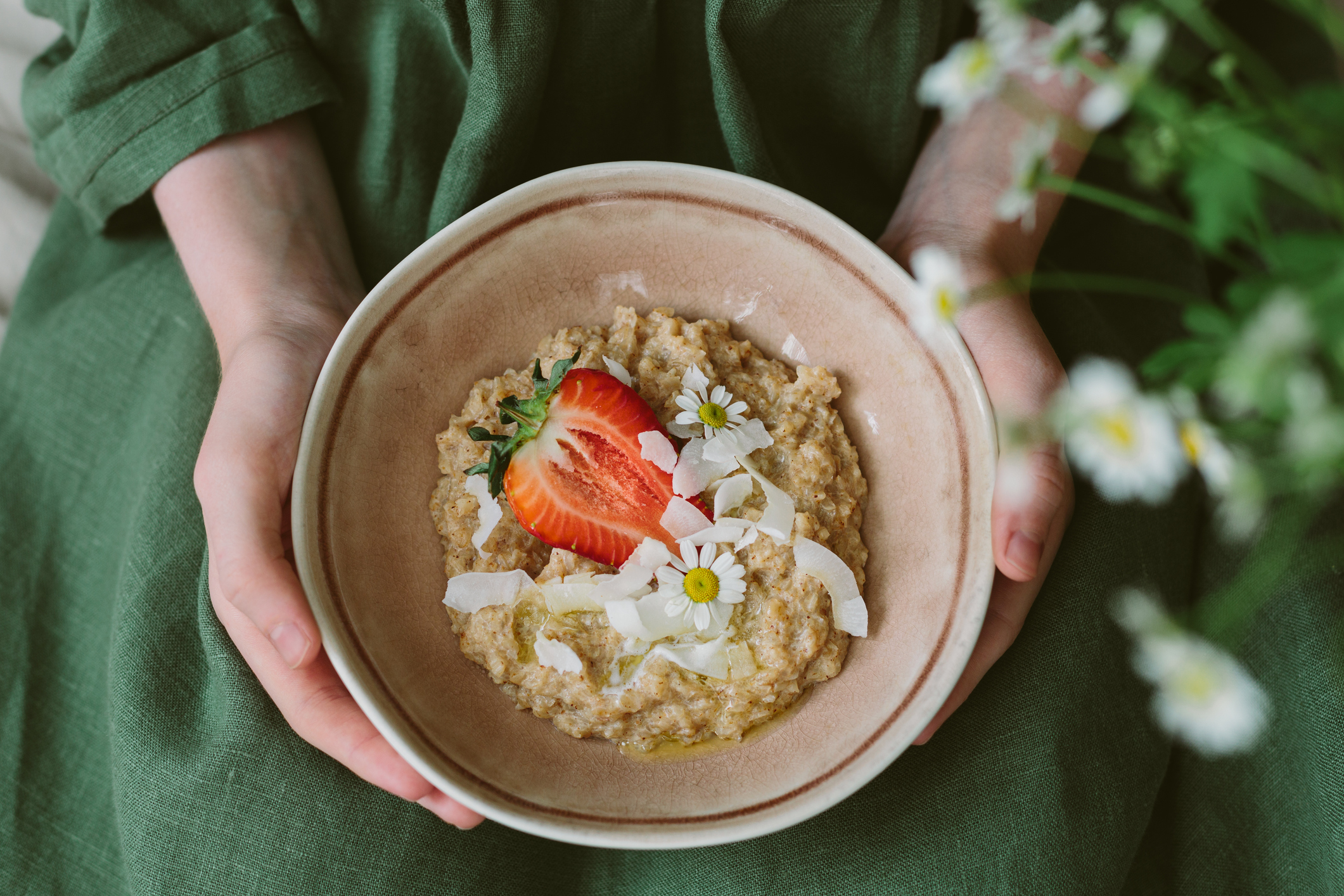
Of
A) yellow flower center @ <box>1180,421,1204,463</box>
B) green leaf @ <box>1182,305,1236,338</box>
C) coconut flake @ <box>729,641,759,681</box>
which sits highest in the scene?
green leaf @ <box>1182,305,1236,338</box>

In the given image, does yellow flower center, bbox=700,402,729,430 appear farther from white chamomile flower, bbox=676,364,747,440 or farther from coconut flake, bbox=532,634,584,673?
coconut flake, bbox=532,634,584,673

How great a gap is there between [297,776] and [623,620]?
1.79 ft

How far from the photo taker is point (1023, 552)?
107 centimetres

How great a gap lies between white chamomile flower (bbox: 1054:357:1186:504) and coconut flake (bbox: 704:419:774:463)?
0.70m

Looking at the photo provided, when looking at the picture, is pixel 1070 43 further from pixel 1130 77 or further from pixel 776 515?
pixel 776 515

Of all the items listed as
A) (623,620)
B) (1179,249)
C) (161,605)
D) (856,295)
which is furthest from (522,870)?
(1179,249)

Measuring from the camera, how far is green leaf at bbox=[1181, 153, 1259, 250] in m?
0.49

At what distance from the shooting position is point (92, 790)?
4.78ft

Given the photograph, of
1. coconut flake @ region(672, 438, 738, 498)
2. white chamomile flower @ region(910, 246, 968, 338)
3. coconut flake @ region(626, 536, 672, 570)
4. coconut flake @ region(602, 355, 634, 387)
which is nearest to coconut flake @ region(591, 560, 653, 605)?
coconut flake @ region(626, 536, 672, 570)

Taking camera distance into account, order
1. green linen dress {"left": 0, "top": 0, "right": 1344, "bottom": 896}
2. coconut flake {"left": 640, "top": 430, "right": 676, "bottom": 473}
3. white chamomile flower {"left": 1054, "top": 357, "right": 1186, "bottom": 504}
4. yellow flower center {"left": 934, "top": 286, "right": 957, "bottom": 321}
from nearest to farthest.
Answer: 1. white chamomile flower {"left": 1054, "top": 357, "right": 1186, "bottom": 504}
2. yellow flower center {"left": 934, "top": 286, "right": 957, "bottom": 321}
3. coconut flake {"left": 640, "top": 430, "right": 676, "bottom": 473}
4. green linen dress {"left": 0, "top": 0, "right": 1344, "bottom": 896}

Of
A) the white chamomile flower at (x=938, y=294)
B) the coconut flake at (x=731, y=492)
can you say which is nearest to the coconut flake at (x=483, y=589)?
the coconut flake at (x=731, y=492)

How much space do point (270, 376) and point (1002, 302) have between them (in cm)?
100

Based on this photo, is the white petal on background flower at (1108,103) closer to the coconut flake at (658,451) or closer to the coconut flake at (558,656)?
the coconut flake at (658,451)

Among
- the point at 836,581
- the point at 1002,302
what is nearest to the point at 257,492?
the point at 836,581
